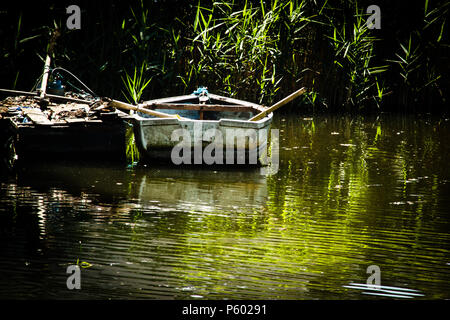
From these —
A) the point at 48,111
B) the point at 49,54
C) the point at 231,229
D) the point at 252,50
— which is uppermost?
the point at 252,50

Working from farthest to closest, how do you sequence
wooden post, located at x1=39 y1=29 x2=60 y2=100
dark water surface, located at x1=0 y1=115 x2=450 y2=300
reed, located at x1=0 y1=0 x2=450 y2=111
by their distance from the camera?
1. reed, located at x1=0 y1=0 x2=450 y2=111
2. wooden post, located at x1=39 y1=29 x2=60 y2=100
3. dark water surface, located at x1=0 y1=115 x2=450 y2=300

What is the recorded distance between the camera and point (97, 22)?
9477 millimetres

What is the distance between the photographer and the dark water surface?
3.32 m

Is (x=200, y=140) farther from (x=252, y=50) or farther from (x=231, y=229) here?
(x=252, y=50)

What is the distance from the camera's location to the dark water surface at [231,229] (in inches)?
131

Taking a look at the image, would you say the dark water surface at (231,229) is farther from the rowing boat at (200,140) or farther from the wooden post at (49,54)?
the wooden post at (49,54)

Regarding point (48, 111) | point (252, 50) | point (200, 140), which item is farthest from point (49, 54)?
point (200, 140)

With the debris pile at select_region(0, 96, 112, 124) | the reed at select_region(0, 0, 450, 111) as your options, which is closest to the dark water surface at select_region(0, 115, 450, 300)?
the debris pile at select_region(0, 96, 112, 124)

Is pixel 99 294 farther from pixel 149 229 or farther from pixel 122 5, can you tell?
pixel 122 5

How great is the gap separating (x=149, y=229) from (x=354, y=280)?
140 cm

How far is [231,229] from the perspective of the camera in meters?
4.27

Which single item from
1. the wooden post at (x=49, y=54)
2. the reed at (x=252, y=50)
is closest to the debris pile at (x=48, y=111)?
the wooden post at (x=49, y=54)

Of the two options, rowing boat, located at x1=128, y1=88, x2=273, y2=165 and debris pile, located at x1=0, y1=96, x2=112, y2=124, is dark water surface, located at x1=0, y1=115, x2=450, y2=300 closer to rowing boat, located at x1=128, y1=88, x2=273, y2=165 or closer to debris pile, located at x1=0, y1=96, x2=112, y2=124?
rowing boat, located at x1=128, y1=88, x2=273, y2=165
